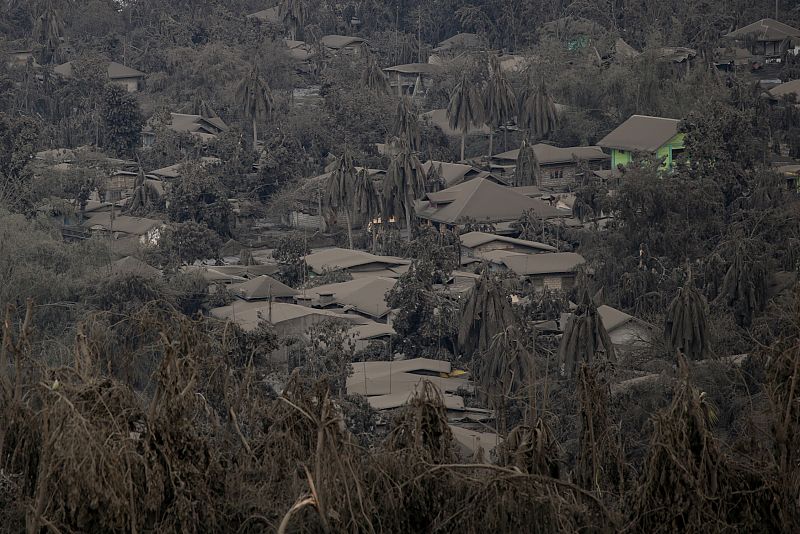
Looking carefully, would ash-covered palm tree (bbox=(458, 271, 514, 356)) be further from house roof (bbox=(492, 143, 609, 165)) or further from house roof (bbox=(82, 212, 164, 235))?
house roof (bbox=(492, 143, 609, 165))

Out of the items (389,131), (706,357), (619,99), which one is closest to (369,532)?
(706,357)

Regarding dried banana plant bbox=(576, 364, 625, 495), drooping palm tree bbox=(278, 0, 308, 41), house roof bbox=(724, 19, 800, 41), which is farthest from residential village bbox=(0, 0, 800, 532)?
drooping palm tree bbox=(278, 0, 308, 41)

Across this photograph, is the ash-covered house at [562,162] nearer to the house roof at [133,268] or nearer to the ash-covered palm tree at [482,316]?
the house roof at [133,268]

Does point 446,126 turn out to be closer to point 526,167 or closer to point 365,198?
point 526,167

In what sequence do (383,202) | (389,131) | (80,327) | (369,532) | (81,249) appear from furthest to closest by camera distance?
→ (389,131) < (383,202) < (81,249) < (80,327) < (369,532)

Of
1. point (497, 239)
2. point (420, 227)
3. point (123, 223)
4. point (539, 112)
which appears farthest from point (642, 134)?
point (123, 223)

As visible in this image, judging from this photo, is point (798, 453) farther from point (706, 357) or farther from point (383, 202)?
point (383, 202)

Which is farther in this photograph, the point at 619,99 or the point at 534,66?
the point at 534,66
